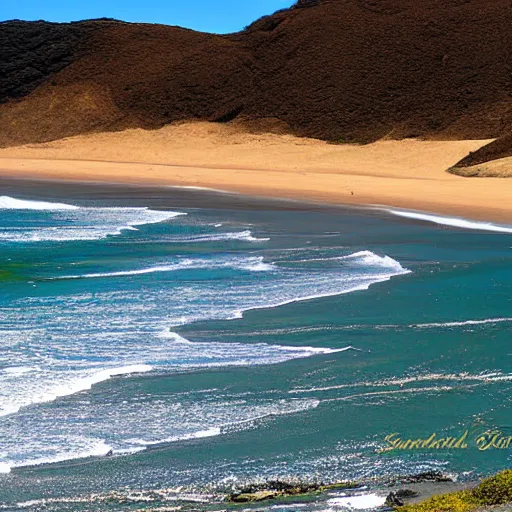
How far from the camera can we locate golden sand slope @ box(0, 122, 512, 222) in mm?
24312

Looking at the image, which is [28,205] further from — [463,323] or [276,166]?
[276,166]

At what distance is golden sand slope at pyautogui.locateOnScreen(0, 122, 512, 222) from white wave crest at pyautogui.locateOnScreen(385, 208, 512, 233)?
0.70 meters

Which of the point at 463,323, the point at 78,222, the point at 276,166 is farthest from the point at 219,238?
the point at 276,166

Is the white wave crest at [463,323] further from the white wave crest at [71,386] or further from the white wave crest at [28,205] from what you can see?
the white wave crest at [28,205]

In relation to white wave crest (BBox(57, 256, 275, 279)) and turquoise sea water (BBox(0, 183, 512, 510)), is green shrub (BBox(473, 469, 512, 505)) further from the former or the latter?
white wave crest (BBox(57, 256, 275, 279))

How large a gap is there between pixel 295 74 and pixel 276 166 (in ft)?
50.2

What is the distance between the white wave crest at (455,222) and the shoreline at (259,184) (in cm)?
36

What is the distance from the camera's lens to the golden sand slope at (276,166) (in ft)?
79.8

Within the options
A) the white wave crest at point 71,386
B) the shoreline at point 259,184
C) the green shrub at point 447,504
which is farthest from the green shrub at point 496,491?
the shoreline at point 259,184

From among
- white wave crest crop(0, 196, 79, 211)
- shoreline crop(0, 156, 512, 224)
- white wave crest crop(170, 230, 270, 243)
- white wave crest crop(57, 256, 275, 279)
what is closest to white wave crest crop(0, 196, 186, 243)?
white wave crest crop(0, 196, 79, 211)

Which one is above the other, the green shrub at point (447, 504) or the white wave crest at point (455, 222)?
the white wave crest at point (455, 222)

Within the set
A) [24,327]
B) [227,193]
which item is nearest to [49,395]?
[24,327]

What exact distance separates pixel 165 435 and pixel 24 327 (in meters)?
3.43

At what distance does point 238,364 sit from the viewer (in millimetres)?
7457
